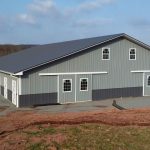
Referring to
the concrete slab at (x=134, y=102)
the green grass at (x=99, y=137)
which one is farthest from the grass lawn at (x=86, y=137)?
the concrete slab at (x=134, y=102)

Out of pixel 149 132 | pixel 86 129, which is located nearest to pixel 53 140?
pixel 86 129

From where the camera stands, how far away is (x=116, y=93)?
3350cm

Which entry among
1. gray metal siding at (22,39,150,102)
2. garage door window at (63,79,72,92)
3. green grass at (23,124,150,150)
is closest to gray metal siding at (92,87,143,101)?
gray metal siding at (22,39,150,102)

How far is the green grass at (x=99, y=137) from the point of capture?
14.3 metres

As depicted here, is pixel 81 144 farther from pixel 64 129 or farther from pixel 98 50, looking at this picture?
pixel 98 50

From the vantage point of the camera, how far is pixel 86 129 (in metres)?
16.6

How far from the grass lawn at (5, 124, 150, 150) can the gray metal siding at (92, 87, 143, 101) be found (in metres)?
15.1

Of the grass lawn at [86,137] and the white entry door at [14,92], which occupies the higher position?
the white entry door at [14,92]

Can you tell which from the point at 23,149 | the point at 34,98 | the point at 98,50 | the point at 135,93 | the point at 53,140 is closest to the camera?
the point at 23,149

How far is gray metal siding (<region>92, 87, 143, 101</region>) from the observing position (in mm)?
32469

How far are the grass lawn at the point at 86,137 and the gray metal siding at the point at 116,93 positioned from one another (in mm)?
15064

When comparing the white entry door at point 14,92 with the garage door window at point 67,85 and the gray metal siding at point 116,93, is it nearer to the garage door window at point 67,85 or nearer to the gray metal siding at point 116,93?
the garage door window at point 67,85

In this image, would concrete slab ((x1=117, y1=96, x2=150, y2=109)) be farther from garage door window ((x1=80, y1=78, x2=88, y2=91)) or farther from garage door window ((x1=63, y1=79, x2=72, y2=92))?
garage door window ((x1=63, y1=79, x2=72, y2=92))

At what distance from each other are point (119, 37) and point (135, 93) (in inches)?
221
